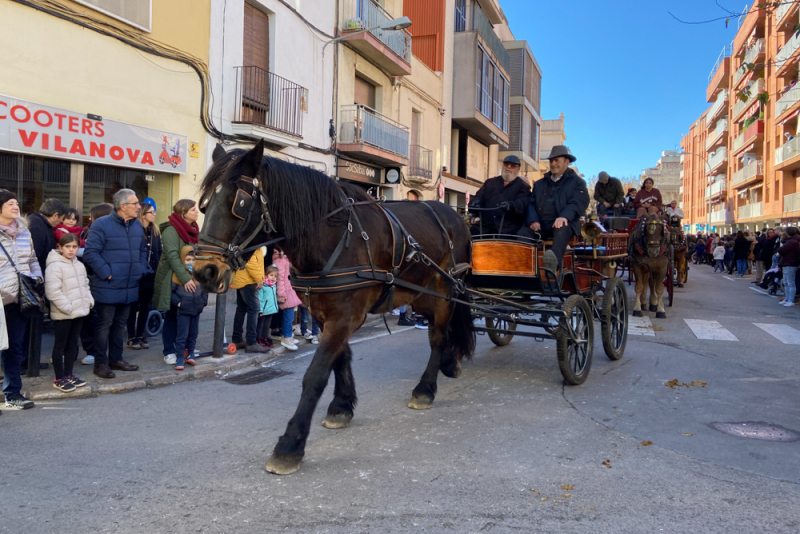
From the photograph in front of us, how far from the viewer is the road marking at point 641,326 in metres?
8.85

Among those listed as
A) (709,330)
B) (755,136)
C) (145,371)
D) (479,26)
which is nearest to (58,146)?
(145,371)

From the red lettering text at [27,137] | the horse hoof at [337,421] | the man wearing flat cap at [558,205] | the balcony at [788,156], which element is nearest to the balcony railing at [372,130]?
the red lettering text at [27,137]

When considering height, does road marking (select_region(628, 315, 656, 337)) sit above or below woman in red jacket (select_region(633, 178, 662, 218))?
below

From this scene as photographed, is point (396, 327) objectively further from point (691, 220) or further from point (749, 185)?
point (691, 220)

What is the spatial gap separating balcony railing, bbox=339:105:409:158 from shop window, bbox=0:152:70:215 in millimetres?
7992

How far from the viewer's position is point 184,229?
21.9 ft

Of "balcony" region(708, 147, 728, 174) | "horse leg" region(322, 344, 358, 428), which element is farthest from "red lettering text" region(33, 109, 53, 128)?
"balcony" region(708, 147, 728, 174)

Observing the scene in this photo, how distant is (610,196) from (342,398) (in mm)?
8460

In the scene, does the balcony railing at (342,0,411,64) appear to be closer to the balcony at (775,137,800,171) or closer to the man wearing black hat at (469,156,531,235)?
the man wearing black hat at (469,156,531,235)

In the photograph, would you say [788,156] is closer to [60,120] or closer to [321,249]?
[60,120]

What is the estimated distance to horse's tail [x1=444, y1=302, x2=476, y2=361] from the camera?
18.5 feet

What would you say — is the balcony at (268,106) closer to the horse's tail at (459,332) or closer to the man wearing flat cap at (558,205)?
the man wearing flat cap at (558,205)

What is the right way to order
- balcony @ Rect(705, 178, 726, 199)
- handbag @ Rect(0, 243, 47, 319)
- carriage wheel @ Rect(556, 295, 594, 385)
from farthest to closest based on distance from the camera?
balcony @ Rect(705, 178, 726, 199)
carriage wheel @ Rect(556, 295, 594, 385)
handbag @ Rect(0, 243, 47, 319)

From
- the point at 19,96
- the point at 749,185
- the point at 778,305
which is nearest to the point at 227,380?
the point at 19,96
